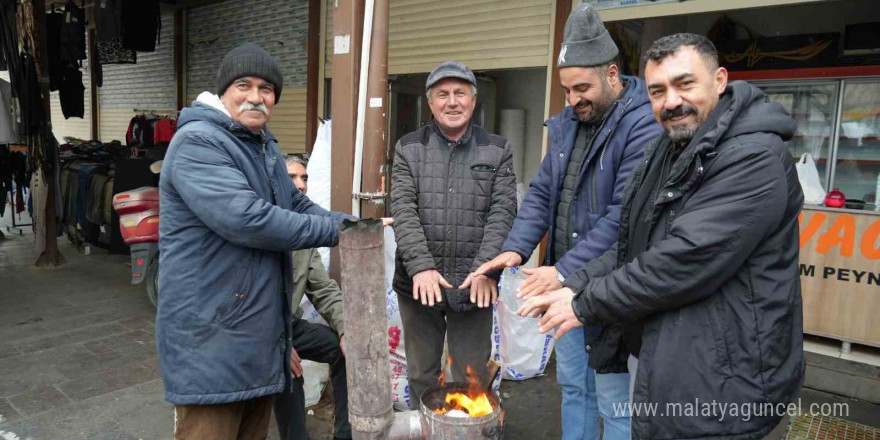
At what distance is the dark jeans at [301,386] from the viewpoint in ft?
10.1

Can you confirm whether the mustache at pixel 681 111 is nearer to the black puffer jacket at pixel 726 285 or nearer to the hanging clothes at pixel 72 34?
the black puffer jacket at pixel 726 285

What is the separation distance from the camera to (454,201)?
2971 millimetres

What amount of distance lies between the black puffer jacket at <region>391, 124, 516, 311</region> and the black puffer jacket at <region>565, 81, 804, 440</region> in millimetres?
1275

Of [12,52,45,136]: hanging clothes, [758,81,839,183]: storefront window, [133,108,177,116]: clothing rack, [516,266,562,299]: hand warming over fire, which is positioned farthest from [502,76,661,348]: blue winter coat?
[133,108,177,116]: clothing rack

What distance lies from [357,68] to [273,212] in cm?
126

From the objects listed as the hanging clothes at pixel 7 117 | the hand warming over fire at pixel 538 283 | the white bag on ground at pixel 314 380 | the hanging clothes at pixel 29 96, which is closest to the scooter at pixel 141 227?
the white bag on ground at pixel 314 380

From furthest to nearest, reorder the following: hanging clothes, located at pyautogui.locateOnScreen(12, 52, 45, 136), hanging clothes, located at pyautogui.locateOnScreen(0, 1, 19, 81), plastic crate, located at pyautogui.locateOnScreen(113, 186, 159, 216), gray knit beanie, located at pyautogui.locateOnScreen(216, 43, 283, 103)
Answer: hanging clothes, located at pyautogui.locateOnScreen(12, 52, 45, 136) → hanging clothes, located at pyautogui.locateOnScreen(0, 1, 19, 81) → plastic crate, located at pyautogui.locateOnScreen(113, 186, 159, 216) → gray knit beanie, located at pyautogui.locateOnScreen(216, 43, 283, 103)

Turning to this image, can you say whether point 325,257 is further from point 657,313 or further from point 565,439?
point 657,313

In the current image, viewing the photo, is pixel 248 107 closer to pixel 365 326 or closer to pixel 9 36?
pixel 365 326

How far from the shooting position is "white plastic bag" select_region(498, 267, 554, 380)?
432 cm

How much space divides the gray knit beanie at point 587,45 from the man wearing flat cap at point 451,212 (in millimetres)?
632

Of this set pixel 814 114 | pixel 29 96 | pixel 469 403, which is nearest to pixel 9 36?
pixel 29 96

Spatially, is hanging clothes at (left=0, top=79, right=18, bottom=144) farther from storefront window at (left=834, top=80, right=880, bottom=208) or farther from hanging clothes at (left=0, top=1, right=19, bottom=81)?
storefront window at (left=834, top=80, right=880, bottom=208)

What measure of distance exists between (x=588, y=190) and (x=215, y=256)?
1.61 metres
